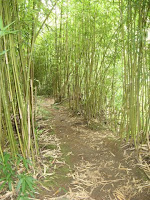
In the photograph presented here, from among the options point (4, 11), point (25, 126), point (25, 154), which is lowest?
point (25, 154)

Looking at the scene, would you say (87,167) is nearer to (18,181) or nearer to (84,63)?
(18,181)

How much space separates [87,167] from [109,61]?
1.68 m

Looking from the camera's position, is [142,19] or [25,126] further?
[142,19]

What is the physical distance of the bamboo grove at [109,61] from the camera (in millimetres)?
1838

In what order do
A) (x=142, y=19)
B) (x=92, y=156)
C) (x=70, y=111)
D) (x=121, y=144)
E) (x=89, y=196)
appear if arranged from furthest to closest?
(x=70, y=111)
(x=121, y=144)
(x=92, y=156)
(x=142, y=19)
(x=89, y=196)

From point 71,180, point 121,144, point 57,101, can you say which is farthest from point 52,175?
point 57,101

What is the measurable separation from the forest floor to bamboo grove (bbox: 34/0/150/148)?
267 millimetres

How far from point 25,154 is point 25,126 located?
0.80ft

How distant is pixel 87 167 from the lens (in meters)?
1.80

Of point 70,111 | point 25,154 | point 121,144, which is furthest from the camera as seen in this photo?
point 70,111

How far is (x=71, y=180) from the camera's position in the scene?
158 cm

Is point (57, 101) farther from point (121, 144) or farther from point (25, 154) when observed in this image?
point (25, 154)

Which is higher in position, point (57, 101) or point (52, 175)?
point (57, 101)

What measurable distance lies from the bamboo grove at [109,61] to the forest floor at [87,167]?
10.5 inches
